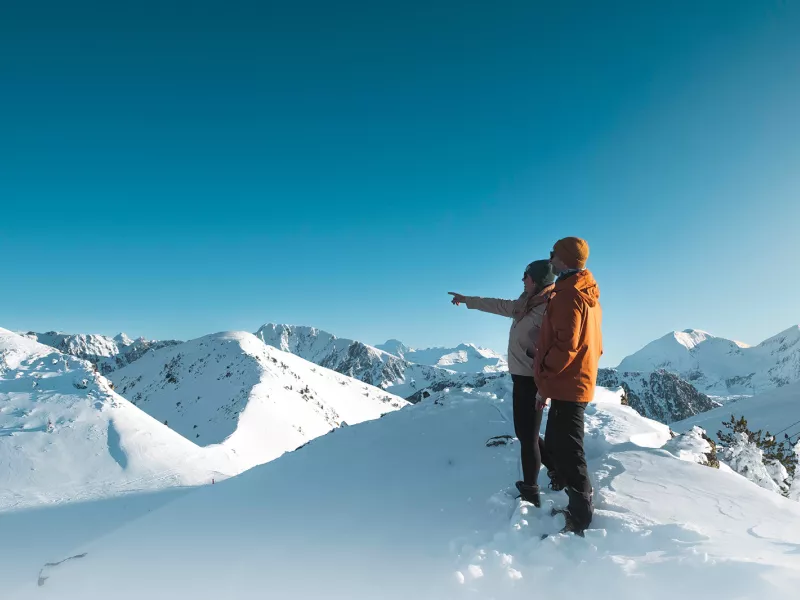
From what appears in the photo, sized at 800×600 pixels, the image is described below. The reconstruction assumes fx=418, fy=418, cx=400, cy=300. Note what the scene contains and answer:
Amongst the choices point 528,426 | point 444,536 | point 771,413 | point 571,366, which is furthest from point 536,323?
point 771,413

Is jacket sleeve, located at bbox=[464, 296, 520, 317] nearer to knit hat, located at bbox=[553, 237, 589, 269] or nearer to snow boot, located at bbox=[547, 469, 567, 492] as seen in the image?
knit hat, located at bbox=[553, 237, 589, 269]

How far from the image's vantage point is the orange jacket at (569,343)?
13.7ft

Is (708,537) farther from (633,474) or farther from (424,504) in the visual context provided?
(424,504)

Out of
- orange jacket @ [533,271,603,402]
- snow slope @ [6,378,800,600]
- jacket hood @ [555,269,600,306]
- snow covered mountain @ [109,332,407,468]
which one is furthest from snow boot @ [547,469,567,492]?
snow covered mountain @ [109,332,407,468]

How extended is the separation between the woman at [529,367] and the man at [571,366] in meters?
0.42

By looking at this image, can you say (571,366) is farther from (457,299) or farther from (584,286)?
(457,299)

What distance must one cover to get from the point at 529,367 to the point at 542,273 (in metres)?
1.12

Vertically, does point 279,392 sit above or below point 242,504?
above

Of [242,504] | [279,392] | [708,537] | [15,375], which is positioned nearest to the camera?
[708,537]

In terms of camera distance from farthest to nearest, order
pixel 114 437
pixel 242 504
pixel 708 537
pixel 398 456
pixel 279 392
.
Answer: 1. pixel 279 392
2. pixel 114 437
3. pixel 398 456
4. pixel 242 504
5. pixel 708 537

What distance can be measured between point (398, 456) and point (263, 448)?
34.2 meters

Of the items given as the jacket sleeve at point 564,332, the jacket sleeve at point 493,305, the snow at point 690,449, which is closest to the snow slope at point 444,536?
the snow at point 690,449

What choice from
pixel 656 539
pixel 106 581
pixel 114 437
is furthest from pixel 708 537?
pixel 114 437

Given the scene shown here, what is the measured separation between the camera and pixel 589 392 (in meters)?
4.37
